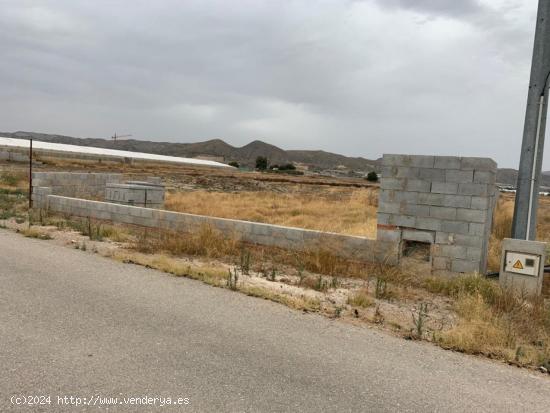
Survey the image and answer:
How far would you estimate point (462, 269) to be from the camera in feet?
24.9

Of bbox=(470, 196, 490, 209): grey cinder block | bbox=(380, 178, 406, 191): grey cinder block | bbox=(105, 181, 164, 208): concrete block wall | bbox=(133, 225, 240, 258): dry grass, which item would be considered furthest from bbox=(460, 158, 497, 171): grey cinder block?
bbox=(105, 181, 164, 208): concrete block wall

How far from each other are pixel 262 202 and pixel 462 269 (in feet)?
49.4

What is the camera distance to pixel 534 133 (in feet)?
24.9

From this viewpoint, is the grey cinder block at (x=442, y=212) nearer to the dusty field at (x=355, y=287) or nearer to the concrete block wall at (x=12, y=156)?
the dusty field at (x=355, y=287)

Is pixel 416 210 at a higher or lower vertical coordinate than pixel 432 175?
lower

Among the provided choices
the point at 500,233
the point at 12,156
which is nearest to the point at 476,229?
the point at 500,233

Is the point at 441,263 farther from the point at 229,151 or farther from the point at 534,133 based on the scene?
the point at 229,151

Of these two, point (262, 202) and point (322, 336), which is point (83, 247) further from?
point (262, 202)

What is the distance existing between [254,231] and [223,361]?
595cm

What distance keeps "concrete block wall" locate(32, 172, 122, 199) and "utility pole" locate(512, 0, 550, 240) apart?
14617mm

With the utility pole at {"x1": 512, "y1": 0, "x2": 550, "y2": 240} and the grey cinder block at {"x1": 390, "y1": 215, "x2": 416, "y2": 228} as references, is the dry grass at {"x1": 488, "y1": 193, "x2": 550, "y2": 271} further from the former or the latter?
the grey cinder block at {"x1": 390, "y1": 215, "x2": 416, "y2": 228}

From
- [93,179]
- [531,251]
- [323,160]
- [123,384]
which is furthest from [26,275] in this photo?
[323,160]

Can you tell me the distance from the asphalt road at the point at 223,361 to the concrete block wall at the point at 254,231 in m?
3.19

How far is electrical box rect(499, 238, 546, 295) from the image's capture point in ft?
22.3
